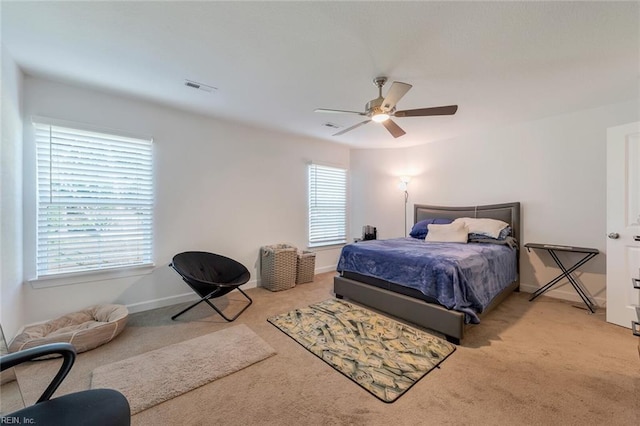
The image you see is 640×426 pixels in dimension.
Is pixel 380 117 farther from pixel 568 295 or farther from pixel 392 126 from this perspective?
pixel 568 295

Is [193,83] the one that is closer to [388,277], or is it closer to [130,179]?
[130,179]

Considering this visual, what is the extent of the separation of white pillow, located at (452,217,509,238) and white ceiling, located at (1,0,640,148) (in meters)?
1.55

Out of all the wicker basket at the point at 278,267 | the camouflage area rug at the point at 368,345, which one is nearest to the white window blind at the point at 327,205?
the wicker basket at the point at 278,267

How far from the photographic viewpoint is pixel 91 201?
9.12 feet

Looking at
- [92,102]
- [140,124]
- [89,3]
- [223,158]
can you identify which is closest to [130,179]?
[140,124]

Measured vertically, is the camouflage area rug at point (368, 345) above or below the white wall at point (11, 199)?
below

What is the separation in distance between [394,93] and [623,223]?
2772 millimetres

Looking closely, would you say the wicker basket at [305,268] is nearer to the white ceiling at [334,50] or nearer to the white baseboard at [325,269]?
the white baseboard at [325,269]

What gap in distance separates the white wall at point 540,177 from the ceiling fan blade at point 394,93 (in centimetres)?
270

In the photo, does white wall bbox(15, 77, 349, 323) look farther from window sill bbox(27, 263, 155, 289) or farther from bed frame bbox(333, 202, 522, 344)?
bed frame bbox(333, 202, 522, 344)

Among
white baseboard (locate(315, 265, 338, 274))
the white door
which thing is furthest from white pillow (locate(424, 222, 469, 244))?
white baseboard (locate(315, 265, 338, 274))

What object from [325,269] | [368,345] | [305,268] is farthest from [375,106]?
[325,269]

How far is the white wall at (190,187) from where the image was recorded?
263 cm

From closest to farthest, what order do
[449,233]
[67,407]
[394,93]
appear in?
[67,407] < [394,93] < [449,233]
